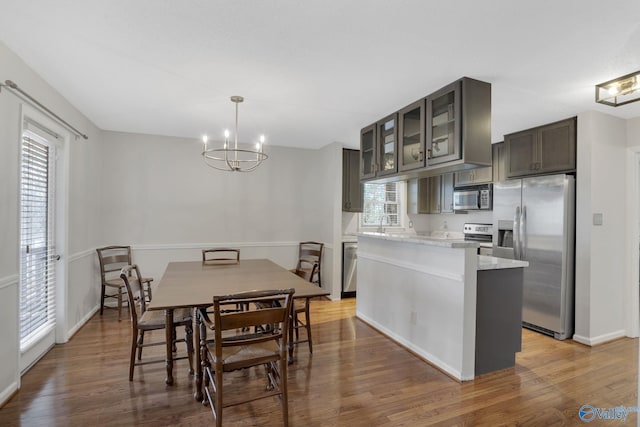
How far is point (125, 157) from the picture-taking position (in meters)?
4.62

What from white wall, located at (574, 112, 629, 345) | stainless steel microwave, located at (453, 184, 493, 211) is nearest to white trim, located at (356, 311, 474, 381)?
white wall, located at (574, 112, 629, 345)

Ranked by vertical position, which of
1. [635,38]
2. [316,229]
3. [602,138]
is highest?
[635,38]

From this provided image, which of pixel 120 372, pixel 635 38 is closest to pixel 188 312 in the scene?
pixel 120 372

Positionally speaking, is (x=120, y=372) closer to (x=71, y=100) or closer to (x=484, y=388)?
(x=71, y=100)

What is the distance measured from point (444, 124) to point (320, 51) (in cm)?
127

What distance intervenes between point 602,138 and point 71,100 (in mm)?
5446

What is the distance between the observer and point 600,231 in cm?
343

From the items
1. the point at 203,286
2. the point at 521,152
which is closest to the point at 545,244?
the point at 521,152

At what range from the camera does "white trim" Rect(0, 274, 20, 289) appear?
2.24 m

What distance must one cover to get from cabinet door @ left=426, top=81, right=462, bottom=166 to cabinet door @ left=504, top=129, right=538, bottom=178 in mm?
1749

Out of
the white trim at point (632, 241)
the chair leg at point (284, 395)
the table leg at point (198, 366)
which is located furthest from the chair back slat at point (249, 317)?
the white trim at point (632, 241)

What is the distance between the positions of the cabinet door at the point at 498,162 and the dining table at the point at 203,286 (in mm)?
3215

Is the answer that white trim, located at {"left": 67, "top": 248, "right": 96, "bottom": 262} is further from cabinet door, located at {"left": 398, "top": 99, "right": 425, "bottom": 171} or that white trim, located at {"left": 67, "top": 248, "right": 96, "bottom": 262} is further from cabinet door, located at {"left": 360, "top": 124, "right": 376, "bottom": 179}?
cabinet door, located at {"left": 398, "top": 99, "right": 425, "bottom": 171}

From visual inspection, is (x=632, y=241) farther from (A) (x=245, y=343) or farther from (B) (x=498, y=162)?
(A) (x=245, y=343)
